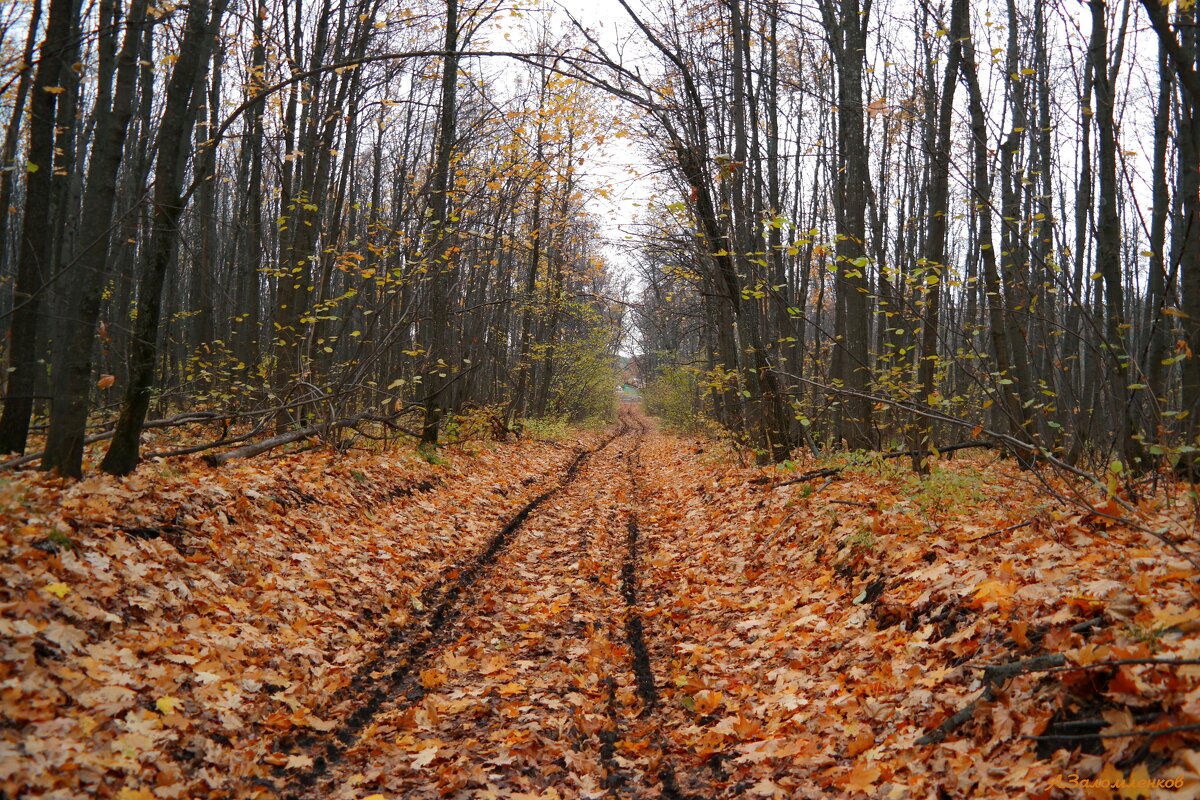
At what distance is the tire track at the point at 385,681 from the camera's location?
384cm

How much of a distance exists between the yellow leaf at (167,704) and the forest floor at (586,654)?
0.02 m

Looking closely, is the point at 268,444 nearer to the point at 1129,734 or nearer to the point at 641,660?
the point at 641,660

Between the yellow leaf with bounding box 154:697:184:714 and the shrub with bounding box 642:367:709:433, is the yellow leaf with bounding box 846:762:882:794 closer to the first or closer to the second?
the yellow leaf with bounding box 154:697:184:714

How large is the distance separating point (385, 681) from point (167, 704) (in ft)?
4.79

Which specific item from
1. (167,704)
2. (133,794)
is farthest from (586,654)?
(133,794)

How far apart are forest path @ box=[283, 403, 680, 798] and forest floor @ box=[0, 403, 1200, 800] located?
2 centimetres

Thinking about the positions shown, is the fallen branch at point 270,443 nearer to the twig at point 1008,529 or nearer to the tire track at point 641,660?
the tire track at point 641,660

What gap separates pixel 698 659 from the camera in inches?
213

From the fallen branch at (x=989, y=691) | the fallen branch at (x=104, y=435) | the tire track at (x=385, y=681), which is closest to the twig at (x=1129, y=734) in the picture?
the fallen branch at (x=989, y=691)

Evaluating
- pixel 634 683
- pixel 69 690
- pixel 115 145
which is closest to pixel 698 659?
pixel 634 683

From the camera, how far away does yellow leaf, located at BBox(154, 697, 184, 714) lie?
382cm

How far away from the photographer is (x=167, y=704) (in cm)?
386

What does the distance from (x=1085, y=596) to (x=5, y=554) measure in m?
6.38

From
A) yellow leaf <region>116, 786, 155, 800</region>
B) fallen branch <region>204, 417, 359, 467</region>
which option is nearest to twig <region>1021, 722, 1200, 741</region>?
yellow leaf <region>116, 786, 155, 800</region>
